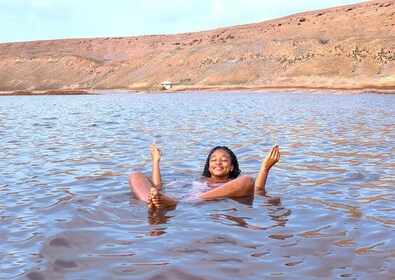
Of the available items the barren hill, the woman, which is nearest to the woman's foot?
the woman

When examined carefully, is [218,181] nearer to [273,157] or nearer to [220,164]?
[220,164]

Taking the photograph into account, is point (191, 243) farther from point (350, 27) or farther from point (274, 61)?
point (350, 27)

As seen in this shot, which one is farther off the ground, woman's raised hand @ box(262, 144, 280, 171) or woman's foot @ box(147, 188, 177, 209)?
woman's raised hand @ box(262, 144, 280, 171)

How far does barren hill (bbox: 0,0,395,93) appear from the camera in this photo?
199 feet

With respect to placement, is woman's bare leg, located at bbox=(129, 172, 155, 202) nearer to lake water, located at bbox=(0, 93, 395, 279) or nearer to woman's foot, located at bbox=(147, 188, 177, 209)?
lake water, located at bbox=(0, 93, 395, 279)

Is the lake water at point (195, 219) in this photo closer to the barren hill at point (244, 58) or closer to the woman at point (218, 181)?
the woman at point (218, 181)

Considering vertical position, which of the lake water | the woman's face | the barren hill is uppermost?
the barren hill

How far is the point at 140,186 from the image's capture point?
7234mm

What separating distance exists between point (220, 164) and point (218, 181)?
0.77 feet

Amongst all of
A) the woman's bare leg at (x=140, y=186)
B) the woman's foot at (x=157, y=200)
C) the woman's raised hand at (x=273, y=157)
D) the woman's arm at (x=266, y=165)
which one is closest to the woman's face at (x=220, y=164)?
the woman's arm at (x=266, y=165)

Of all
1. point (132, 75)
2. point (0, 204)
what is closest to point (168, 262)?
point (0, 204)

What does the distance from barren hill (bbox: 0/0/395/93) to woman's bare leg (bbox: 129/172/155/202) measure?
45695mm

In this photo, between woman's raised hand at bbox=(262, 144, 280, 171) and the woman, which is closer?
the woman

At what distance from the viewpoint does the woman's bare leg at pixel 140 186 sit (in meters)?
7.07
